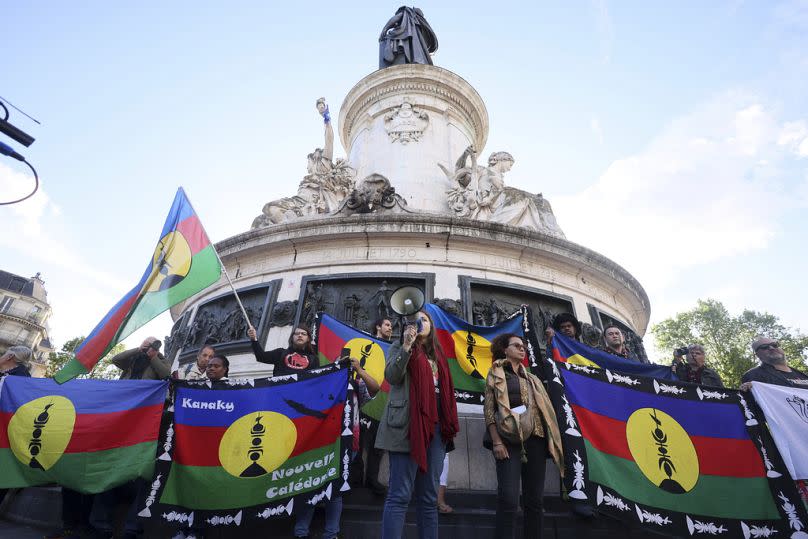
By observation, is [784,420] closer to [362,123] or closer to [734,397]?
[734,397]

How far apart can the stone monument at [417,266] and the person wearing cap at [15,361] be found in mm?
2681

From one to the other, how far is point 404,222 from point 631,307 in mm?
6374

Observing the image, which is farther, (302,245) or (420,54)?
(420,54)

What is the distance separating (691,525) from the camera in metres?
3.91

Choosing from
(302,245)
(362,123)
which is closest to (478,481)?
(302,245)

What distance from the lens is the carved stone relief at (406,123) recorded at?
510 inches

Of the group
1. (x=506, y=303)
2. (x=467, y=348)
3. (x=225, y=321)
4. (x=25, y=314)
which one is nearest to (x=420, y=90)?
(x=506, y=303)

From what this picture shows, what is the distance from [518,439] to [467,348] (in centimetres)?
218

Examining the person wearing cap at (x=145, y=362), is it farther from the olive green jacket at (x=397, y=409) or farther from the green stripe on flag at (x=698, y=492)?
the green stripe on flag at (x=698, y=492)

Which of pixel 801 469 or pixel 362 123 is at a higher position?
pixel 362 123

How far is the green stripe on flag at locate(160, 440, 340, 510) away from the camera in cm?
403

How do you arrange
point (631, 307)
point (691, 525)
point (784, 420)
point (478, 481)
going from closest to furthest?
point (691, 525)
point (784, 420)
point (478, 481)
point (631, 307)

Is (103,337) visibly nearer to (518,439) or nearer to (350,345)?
(350,345)

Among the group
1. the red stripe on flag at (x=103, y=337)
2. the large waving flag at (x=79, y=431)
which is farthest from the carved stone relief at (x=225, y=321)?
the large waving flag at (x=79, y=431)
